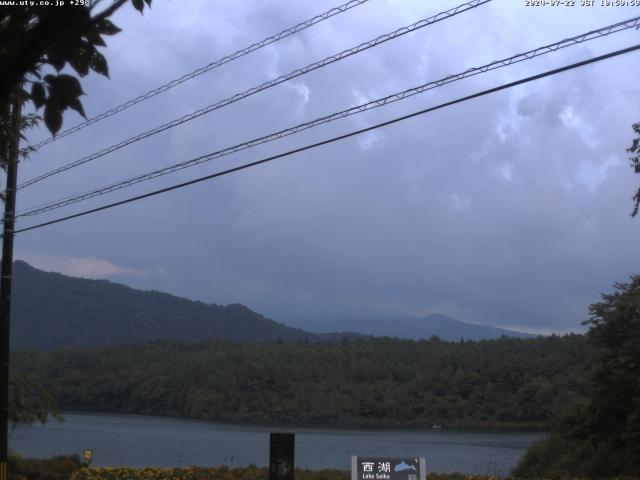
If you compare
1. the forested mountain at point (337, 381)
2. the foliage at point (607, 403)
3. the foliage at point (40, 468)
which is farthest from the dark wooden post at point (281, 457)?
the forested mountain at point (337, 381)

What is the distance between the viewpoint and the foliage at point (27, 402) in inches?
666

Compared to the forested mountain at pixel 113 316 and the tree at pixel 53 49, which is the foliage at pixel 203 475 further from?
the forested mountain at pixel 113 316

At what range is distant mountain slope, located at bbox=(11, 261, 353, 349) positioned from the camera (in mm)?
127750

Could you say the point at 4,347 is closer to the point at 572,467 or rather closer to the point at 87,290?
the point at 572,467

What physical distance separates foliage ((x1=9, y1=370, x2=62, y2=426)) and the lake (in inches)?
174

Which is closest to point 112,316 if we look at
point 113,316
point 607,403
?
point 113,316

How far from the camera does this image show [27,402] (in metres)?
17.0

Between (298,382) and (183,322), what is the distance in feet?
313

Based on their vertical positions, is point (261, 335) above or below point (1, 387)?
above

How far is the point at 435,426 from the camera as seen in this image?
4300 centimetres

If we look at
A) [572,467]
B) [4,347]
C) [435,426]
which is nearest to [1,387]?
[4,347]

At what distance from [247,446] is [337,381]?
2071 centimetres

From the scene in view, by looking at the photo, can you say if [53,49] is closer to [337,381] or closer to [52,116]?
[52,116]

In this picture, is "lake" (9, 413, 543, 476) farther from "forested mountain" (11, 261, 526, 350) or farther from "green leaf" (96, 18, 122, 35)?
"forested mountain" (11, 261, 526, 350)
